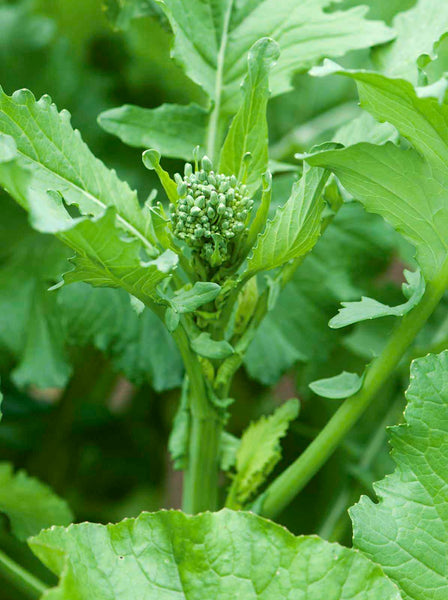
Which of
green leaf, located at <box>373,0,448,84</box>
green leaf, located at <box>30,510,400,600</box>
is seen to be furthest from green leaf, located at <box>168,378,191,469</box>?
green leaf, located at <box>373,0,448,84</box>

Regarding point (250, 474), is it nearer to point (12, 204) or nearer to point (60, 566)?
point (60, 566)


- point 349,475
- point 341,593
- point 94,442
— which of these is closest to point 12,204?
point 94,442

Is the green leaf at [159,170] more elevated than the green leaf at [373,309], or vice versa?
the green leaf at [159,170]

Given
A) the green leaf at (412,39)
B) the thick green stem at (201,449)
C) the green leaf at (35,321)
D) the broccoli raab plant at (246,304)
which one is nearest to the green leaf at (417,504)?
the broccoli raab plant at (246,304)

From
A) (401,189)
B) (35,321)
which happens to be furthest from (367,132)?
(35,321)

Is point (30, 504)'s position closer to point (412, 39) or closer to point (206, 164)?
point (206, 164)

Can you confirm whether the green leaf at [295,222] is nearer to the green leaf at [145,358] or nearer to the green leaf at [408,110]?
the green leaf at [408,110]
